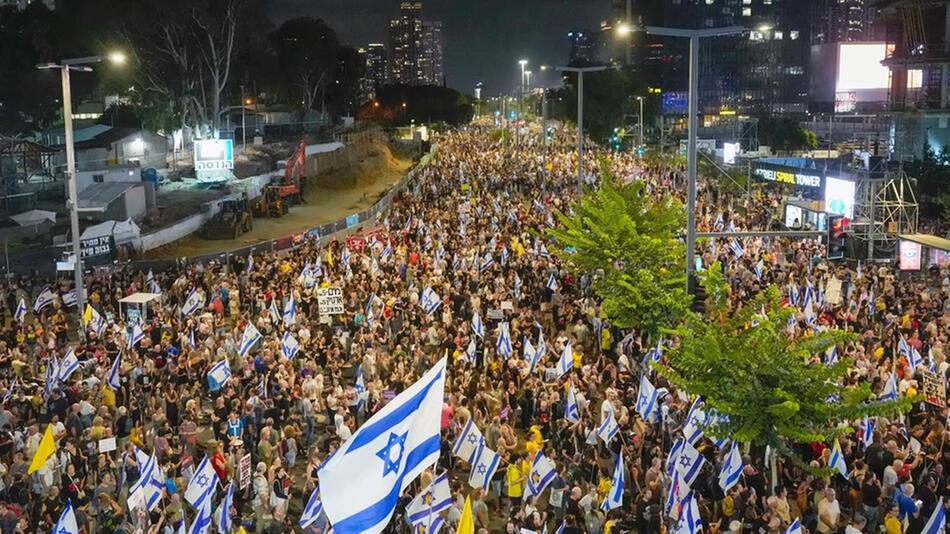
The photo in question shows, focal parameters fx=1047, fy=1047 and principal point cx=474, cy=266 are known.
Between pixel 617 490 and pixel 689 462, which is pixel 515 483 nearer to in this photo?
pixel 617 490

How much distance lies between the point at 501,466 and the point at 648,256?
33.5 feet

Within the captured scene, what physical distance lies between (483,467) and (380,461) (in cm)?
679

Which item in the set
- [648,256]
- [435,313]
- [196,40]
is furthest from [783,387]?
[196,40]

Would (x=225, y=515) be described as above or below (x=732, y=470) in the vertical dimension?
below

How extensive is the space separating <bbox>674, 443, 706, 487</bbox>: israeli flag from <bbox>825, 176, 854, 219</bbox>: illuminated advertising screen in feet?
76.7

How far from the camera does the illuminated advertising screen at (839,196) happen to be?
35.7m

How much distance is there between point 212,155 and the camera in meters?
54.6

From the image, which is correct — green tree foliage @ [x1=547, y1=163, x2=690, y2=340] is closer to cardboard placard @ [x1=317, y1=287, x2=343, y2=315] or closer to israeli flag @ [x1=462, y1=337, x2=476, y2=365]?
israeli flag @ [x1=462, y1=337, x2=476, y2=365]

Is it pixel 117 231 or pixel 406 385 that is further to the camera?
pixel 117 231

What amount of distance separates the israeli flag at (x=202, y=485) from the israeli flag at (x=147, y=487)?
1.43 feet

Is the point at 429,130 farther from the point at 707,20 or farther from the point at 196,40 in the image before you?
the point at 196,40

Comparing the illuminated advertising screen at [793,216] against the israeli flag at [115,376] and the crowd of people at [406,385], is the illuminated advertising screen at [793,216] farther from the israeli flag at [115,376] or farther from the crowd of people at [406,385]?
the israeli flag at [115,376]

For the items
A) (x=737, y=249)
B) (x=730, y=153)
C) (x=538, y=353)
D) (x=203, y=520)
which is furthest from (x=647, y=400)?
(x=730, y=153)

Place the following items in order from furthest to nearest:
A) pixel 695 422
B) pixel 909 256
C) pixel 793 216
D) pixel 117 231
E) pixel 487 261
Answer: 1. pixel 793 216
2. pixel 117 231
3. pixel 487 261
4. pixel 909 256
5. pixel 695 422
